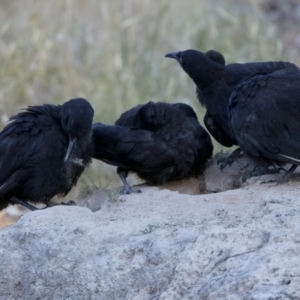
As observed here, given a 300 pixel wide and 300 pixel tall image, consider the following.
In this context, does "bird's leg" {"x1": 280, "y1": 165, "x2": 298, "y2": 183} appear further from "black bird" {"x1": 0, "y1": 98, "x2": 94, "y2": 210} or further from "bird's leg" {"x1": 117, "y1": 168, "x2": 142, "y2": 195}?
"black bird" {"x1": 0, "y1": 98, "x2": 94, "y2": 210}

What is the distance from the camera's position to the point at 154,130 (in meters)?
6.67

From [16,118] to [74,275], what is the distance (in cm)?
210

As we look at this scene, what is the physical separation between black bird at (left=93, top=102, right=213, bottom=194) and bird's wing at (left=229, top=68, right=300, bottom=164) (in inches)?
20.9

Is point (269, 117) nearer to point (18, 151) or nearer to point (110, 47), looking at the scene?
point (18, 151)

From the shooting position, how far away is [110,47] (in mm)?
11055

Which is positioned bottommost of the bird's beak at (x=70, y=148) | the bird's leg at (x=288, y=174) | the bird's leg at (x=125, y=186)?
the bird's leg at (x=125, y=186)

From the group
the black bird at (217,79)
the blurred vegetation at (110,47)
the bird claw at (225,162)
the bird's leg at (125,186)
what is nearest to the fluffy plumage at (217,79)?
the black bird at (217,79)

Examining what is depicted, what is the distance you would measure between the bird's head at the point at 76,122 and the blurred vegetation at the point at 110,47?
308cm

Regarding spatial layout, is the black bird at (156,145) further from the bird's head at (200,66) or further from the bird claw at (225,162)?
the bird's head at (200,66)

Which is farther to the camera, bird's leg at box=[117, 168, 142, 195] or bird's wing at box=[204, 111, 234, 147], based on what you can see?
bird's wing at box=[204, 111, 234, 147]

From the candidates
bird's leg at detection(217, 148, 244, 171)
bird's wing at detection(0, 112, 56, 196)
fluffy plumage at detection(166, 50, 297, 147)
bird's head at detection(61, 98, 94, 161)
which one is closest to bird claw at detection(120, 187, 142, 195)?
→ bird's head at detection(61, 98, 94, 161)

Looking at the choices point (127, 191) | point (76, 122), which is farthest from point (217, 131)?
point (76, 122)

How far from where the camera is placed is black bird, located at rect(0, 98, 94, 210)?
243 inches

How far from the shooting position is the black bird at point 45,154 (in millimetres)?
6180
